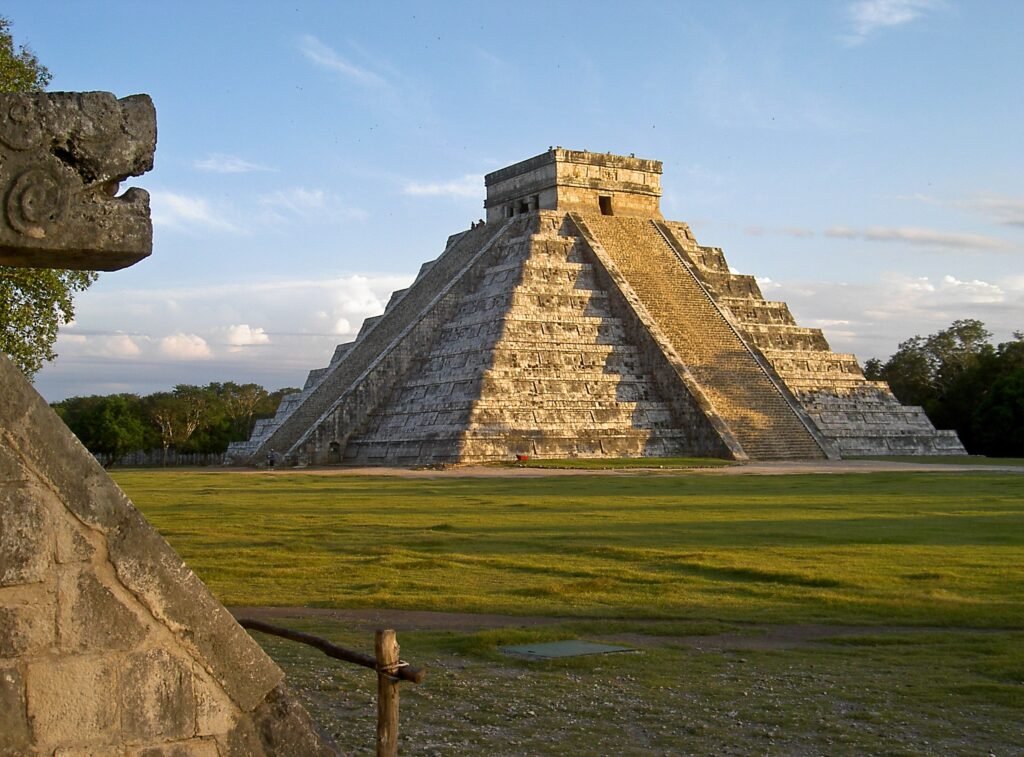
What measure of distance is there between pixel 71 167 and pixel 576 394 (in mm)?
32998

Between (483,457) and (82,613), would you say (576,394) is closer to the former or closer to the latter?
(483,457)

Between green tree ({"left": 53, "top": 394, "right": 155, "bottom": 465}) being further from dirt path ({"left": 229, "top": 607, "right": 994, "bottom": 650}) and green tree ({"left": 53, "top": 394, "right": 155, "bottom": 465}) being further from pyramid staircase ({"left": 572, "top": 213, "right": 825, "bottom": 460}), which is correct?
dirt path ({"left": 229, "top": 607, "right": 994, "bottom": 650})

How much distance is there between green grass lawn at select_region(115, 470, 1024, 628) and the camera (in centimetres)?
1045

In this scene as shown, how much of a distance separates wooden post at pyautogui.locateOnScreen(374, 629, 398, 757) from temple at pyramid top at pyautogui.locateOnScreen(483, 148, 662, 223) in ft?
127

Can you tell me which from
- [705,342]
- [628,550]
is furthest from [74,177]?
[705,342]

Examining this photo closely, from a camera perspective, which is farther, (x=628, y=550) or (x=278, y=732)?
(x=628, y=550)

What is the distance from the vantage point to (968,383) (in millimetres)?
54094

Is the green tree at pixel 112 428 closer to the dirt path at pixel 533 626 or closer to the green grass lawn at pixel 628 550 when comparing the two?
the green grass lawn at pixel 628 550

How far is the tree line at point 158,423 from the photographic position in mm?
63000

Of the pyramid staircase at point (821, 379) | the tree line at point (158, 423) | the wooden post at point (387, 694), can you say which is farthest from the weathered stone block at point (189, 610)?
the tree line at point (158, 423)

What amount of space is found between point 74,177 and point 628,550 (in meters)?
10.5

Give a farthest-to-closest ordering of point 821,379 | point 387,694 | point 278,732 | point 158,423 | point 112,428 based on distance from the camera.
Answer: point 158,423 → point 112,428 → point 821,379 → point 387,694 → point 278,732

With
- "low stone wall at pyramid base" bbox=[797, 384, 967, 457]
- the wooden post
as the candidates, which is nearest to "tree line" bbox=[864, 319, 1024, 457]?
"low stone wall at pyramid base" bbox=[797, 384, 967, 457]

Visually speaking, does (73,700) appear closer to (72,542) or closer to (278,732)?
(72,542)
